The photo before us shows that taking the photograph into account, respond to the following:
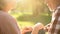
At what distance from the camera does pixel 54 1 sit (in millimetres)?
799

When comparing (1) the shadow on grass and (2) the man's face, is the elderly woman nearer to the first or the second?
(2) the man's face

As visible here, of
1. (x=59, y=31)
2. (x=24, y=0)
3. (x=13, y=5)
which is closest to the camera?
(x=59, y=31)

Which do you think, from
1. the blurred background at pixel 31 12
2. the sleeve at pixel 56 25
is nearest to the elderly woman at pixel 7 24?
the sleeve at pixel 56 25

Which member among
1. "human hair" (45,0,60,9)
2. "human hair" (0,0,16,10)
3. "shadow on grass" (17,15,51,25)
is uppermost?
"shadow on grass" (17,15,51,25)

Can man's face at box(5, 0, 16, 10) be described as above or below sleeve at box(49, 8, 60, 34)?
above

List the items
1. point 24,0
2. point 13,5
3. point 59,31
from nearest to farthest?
→ point 59,31 → point 13,5 → point 24,0

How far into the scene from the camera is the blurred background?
3.95 ft

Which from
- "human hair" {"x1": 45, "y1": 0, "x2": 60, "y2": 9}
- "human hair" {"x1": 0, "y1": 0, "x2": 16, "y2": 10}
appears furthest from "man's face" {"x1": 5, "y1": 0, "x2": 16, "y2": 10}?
"human hair" {"x1": 45, "y1": 0, "x2": 60, "y2": 9}

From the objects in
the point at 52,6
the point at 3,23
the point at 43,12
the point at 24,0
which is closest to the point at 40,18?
the point at 43,12

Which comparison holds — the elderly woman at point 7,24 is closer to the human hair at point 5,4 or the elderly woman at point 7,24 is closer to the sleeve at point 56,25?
the human hair at point 5,4

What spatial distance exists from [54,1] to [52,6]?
0.03 m

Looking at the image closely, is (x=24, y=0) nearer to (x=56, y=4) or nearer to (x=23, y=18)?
(x=23, y=18)

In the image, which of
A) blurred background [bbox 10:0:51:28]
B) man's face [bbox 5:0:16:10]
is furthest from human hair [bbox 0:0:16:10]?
blurred background [bbox 10:0:51:28]

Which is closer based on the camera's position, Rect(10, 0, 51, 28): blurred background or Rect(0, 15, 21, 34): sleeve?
Rect(0, 15, 21, 34): sleeve
